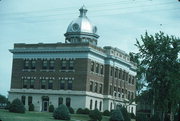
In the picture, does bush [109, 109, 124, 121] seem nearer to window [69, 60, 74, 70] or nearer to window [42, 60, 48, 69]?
window [69, 60, 74, 70]

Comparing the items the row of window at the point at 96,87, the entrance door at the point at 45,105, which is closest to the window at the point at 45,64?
the entrance door at the point at 45,105

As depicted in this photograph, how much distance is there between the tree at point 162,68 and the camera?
38344mm

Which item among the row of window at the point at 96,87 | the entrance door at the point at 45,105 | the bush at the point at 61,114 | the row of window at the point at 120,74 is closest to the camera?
the bush at the point at 61,114

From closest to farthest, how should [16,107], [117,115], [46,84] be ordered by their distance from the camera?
1. [16,107]
2. [117,115]
3. [46,84]

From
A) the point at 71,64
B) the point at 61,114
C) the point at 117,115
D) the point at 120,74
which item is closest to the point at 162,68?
the point at 117,115

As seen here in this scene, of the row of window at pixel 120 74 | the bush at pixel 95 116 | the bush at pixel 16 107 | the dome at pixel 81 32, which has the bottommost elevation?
the bush at pixel 95 116

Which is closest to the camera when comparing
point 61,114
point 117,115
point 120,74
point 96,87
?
point 61,114

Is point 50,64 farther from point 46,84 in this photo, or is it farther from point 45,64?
point 46,84

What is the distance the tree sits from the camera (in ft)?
126

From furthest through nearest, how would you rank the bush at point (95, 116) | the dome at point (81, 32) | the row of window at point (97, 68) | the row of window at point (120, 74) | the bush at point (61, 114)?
the dome at point (81, 32), the row of window at point (120, 74), the row of window at point (97, 68), the bush at point (95, 116), the bush at point (61, 114)

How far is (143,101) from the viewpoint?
4406 centimetres

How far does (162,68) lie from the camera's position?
3984cm

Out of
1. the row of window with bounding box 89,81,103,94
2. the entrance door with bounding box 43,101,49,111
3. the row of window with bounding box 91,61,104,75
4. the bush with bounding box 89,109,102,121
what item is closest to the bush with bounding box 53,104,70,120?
the bush with bounding box 89,109,102,121

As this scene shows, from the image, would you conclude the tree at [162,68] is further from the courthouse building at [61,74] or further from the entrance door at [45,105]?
the entrance door at [45,105]
